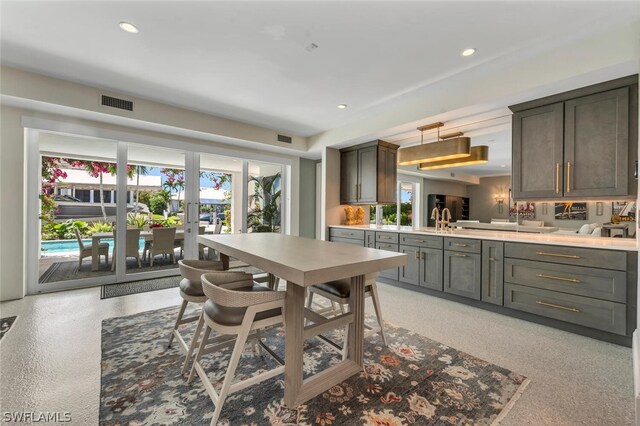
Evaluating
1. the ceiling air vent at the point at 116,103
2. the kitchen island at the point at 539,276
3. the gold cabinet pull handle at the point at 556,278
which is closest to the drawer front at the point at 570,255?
the kitchen island at the point at 539,276

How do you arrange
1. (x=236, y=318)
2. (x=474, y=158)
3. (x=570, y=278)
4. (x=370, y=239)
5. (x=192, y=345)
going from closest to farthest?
(x=236, y=318)
(x=192, y=345)
(x=570, y=278)
(x=474, y=158)
(x=370, y=239)

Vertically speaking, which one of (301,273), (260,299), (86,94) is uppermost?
(86,94)

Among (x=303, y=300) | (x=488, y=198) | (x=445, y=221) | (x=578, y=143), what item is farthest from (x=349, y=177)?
(x=488, y=198)

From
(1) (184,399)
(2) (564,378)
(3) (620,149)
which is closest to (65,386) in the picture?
(1) (184,399)

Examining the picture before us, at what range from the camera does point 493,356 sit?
2.19 m

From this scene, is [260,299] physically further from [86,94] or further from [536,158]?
[86,94]

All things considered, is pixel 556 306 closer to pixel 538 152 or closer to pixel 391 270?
pixel 538 152

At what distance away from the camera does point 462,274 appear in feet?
11.1

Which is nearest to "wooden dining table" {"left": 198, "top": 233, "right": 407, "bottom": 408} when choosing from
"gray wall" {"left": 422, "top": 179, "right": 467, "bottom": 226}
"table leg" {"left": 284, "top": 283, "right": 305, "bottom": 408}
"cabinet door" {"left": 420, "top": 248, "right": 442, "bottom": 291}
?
"table leg" {"left": 284, "top": 283, "right": 305, "bottom": 408}

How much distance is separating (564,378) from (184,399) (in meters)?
2.55

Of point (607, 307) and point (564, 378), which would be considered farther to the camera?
point (607, 307)

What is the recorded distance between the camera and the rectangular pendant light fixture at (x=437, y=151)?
10.8 feet

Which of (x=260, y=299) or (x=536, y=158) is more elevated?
(x=536, y=158)

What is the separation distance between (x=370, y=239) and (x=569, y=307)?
2509 mm
